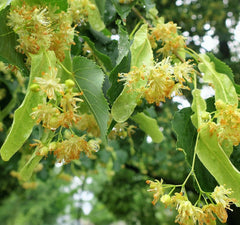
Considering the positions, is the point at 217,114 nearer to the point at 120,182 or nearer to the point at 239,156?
the point at 239,156

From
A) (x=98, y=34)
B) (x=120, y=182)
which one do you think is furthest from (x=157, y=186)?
(x=120, y=182)

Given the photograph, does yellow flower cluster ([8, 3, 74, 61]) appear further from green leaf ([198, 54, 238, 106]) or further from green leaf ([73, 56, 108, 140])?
green leaf ([198, 54, 238, 106])

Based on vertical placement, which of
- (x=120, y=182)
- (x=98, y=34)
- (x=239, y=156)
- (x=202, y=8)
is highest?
(x=98, y=34)

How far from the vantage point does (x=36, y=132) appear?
1.37 metres

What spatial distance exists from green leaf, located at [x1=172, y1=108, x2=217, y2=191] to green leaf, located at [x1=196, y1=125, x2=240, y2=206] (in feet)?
0.15

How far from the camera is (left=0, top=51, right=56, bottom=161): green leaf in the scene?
0.67 metres

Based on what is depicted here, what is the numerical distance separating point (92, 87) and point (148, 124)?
1.23 feet

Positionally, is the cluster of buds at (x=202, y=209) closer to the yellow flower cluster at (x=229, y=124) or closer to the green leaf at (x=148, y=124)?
the yellow flower cluster at (x=229, y=124)

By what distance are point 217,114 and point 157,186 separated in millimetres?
218

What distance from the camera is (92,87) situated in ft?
2.60

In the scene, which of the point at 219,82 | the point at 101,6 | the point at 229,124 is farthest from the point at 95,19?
the point at 229,124

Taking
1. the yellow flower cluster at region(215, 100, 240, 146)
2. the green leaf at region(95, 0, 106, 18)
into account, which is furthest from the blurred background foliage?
the yellow flower cluster at region(215, 100, 240, 146)

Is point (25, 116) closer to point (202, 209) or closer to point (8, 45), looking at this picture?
point (8, 45)

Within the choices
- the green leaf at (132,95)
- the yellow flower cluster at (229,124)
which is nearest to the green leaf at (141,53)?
the green leaf at (132,95)
